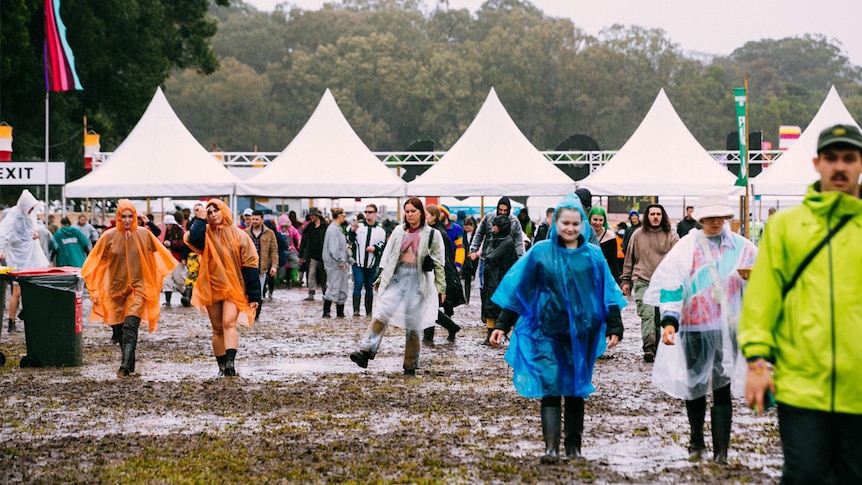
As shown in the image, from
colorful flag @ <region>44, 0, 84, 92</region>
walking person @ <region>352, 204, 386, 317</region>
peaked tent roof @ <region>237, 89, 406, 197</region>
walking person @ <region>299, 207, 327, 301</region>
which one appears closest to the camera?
walking person @ <region>352, 204, 386, 317</region>

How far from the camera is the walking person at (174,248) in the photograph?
2139cm

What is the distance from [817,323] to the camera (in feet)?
14.1

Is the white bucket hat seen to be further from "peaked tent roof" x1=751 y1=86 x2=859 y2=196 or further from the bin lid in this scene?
"peaked tent roof" x1=751 y1=86 x2=859 y2=196

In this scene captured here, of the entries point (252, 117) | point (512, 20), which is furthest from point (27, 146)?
point (512, 20)

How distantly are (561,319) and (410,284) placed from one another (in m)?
4.62

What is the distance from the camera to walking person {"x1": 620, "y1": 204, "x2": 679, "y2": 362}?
12.6 meters

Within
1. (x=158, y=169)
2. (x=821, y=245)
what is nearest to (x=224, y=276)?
(x=821, y=245)

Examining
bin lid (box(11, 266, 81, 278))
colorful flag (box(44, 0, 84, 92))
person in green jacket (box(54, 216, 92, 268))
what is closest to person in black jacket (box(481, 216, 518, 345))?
bin lid (box(11, 266, 81, 278))

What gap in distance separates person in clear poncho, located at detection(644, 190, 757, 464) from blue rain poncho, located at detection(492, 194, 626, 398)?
1.24 feet

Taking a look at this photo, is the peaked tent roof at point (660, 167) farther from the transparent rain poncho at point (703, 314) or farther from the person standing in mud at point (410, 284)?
the transparent rain poncho at point (703, 314)

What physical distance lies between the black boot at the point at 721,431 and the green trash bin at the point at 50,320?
748cm

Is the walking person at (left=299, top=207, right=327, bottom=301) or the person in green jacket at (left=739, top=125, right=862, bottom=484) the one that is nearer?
the person in green jacket at (left=739, top=125, right=862, bottom=484)

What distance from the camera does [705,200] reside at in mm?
7301

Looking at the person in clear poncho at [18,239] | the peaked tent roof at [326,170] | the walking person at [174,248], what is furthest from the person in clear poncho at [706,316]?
the peaked tent roof at [326,170]
